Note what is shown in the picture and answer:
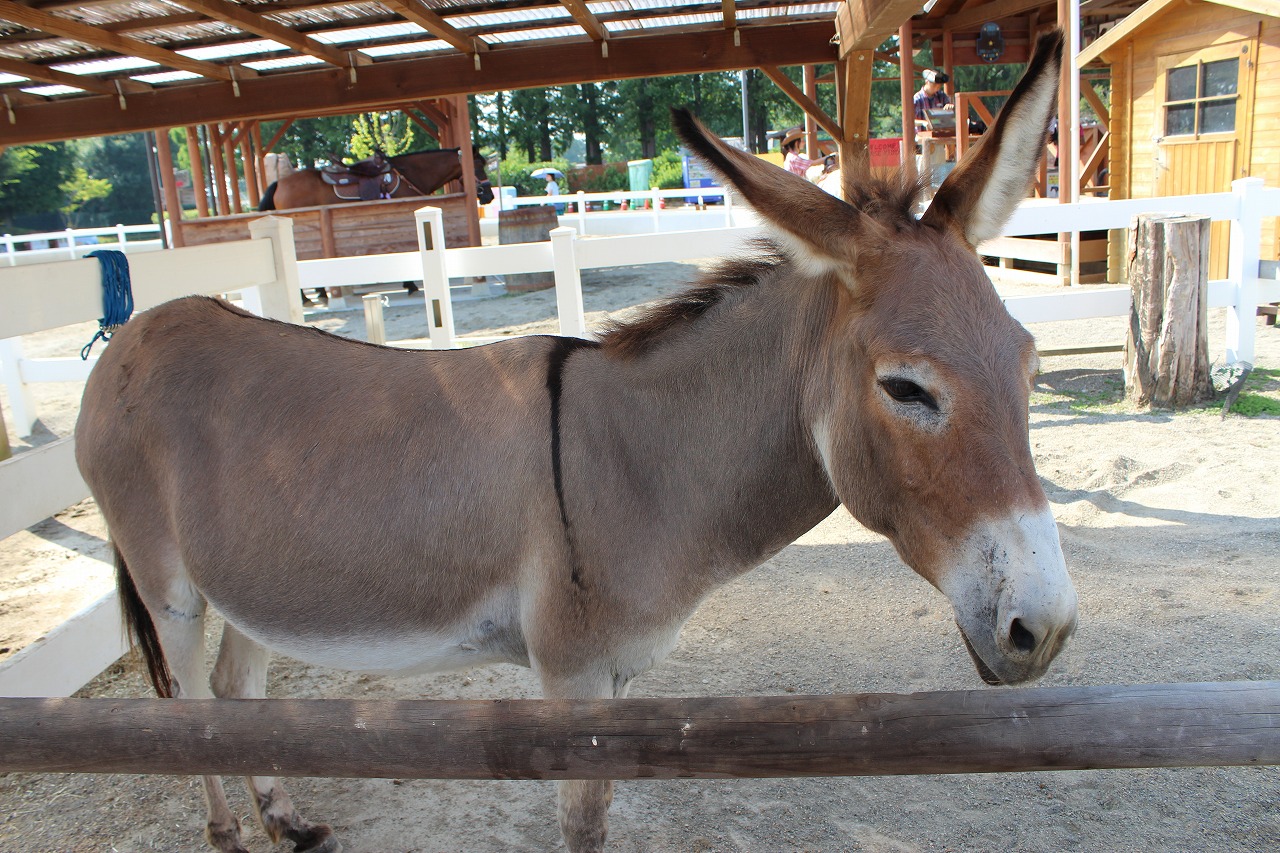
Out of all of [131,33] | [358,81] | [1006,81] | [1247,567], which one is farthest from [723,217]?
[1006,81]

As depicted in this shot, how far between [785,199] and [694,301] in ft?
1.59

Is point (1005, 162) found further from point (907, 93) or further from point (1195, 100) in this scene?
point (1195, 100)

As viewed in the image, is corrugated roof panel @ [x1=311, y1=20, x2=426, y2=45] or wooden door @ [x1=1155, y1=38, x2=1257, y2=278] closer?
corrugated roof panel @ [x1=311, y1=20, x2=426, y2=45]

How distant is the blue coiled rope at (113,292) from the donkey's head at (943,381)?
3.00 metres

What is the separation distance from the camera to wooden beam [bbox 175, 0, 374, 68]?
16.9 ft

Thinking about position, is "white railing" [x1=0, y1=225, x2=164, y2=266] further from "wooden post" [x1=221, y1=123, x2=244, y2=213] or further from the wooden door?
the wooden door

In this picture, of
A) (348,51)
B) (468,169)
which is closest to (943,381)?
(348,51)

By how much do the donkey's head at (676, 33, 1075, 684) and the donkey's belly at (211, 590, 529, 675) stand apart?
3.04 ft

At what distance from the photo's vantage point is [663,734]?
57.2 inches

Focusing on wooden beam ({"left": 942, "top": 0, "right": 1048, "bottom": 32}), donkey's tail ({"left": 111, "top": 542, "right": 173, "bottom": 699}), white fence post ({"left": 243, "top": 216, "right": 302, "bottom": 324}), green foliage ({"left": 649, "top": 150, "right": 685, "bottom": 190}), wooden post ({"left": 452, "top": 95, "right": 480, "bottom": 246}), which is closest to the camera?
donkey's tail ({"left": 111, "top": 542, "right": 173, "bottom": 699})

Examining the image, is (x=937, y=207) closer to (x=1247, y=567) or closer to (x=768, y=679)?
(x=768, y=679)

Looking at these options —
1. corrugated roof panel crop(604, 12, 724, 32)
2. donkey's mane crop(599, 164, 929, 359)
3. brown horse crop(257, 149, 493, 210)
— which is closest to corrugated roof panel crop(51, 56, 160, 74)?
corrugated roof panel crop(604, 12, 724, 32)

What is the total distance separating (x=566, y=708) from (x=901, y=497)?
0.78 metres

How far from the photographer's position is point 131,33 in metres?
5.99
